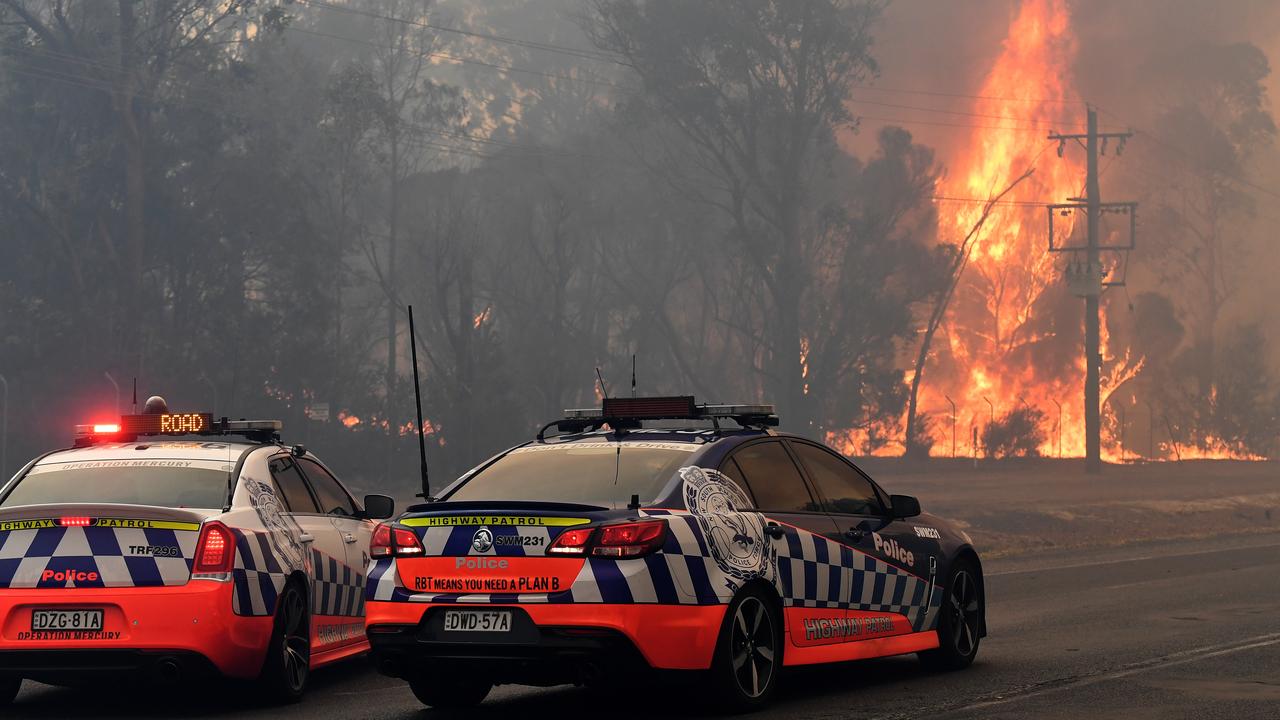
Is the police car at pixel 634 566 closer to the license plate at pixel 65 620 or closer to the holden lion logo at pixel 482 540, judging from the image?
the holden lion logo at pixel 482 540

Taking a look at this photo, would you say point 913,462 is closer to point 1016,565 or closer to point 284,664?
point 1016,565

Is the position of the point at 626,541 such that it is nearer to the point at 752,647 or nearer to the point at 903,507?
the point at 752,647

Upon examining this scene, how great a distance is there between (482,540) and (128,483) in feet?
7.77

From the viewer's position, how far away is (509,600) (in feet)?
28.0

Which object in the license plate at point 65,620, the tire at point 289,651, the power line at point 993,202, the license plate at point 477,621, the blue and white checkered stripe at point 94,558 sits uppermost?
the power line at point 993,202

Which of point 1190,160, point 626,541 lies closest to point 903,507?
point 626,541

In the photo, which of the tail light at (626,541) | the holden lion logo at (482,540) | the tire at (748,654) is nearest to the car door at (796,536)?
the tire at (748,654)

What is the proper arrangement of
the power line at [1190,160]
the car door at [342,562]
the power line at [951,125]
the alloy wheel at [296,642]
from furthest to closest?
the power line at [1190,160]
the power line at [951,125]
the car door at [342,562]
the alloy wheel at [296,642]

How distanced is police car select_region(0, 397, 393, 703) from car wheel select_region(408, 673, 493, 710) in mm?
740

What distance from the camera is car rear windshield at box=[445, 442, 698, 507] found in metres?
8.98

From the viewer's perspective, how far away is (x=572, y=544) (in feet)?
27.8

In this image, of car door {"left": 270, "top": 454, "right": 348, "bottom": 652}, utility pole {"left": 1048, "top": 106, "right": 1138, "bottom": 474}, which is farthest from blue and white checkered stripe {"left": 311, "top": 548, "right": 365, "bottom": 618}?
utility pole {"left": 1048, "top": 106, "right": 1138, "bottom": 474}

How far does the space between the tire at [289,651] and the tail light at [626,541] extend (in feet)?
6.80

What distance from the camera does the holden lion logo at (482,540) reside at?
864 centimetres
